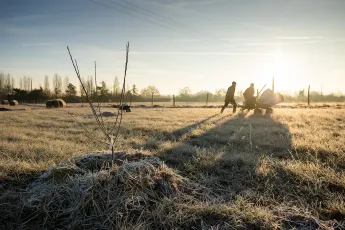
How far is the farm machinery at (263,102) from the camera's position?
48.0 ft

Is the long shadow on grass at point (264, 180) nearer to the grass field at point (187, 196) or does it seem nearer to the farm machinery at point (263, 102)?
the grass field at point (187, 196)

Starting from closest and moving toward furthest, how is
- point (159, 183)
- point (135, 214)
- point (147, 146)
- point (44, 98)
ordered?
point (135, 214), point (159, 183), point (147, 146), point (44, 98)

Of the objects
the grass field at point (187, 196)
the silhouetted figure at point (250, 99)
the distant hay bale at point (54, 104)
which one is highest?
the silhouetted figure at point (250, 99)

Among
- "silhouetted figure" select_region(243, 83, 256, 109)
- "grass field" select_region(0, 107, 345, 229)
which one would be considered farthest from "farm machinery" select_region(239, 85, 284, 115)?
"grass field" select_region(0, 107, 345, 229)

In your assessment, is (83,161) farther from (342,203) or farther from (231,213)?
(342,203)

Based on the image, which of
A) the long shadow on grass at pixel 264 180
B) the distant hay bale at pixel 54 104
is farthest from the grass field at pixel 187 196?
the distant hay bale at pixel 54 104

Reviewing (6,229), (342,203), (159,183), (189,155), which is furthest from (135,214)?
(189,155)

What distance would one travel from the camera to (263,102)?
1495 cm

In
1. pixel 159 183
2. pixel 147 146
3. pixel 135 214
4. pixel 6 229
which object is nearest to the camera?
pixel 6 229

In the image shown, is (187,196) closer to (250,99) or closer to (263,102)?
(250,99)

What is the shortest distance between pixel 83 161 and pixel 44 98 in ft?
165

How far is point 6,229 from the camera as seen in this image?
2607mm

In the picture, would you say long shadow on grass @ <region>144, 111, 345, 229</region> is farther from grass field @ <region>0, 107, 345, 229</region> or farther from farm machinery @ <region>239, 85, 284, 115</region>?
farm machinery @ <region>239, 85, 284, 115</region>

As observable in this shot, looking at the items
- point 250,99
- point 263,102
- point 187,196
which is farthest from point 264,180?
point 263,102
